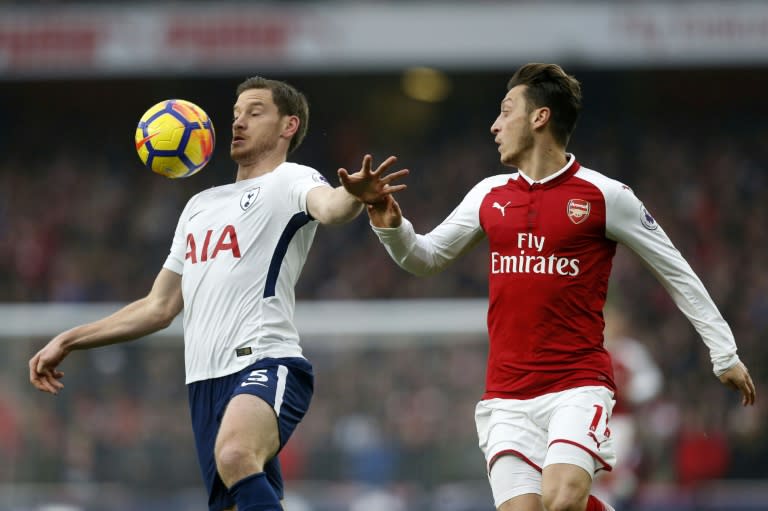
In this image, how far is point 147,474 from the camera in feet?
42.4

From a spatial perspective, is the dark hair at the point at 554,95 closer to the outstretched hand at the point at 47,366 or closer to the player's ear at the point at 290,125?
the player's ear at the point at 290,125

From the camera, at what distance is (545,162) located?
5.84 metres

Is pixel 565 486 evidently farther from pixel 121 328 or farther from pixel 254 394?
pixel 121 328

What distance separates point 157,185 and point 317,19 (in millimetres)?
3816

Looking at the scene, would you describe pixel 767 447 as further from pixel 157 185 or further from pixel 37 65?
pixel 37 65

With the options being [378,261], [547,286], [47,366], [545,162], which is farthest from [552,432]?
[378,261]

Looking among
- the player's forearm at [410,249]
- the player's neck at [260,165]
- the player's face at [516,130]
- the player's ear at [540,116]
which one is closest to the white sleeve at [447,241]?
the player's forearm at [410,249]

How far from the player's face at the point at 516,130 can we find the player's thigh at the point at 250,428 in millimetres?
1557

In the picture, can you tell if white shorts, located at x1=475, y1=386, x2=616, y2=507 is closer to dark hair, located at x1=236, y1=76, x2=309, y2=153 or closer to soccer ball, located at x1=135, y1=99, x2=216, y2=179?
dark hair, located at x1=236, y1=76, x2=309, y2=153

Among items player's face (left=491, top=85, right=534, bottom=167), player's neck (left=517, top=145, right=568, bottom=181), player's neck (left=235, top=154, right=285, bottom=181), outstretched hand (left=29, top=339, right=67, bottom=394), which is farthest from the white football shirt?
player's neck (left=517, top=145, right=568, bottom=181)

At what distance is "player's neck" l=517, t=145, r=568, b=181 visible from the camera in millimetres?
5832

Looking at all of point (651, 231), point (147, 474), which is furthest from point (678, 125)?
point (651, 231)

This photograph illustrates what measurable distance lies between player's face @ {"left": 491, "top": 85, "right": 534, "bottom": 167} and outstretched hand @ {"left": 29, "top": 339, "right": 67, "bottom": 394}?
2.24 m

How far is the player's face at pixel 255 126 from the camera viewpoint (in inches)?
240
